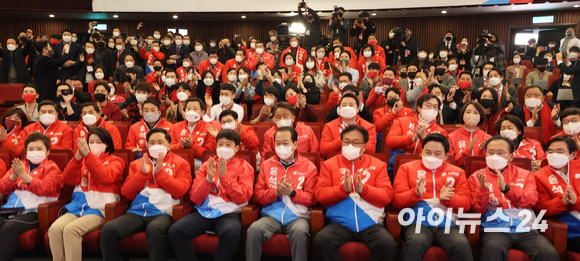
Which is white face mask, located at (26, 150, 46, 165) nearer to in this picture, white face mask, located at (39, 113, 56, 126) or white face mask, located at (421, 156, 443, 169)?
white face mask, located at (39, 113, 56, 126)

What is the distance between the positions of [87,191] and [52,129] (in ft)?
3.98

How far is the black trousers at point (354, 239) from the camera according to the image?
8.17ft

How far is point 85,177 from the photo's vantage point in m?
3.04

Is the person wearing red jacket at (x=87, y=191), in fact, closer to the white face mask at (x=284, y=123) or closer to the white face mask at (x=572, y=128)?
the white face mask at (x=284, y=123)

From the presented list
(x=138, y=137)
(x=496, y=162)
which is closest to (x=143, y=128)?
(x=138, y=137)

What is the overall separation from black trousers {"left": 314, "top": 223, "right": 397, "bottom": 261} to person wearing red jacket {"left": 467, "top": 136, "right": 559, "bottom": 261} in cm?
56

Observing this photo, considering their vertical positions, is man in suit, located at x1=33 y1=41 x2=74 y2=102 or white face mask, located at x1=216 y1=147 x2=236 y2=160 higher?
man in suit, located at x1=33 y1=41 x2=74 y2=102

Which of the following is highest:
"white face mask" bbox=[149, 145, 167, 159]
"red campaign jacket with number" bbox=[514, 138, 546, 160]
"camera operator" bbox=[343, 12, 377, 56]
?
"camera operator" bbox=[343, 12, 377, 56]

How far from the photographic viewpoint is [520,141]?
3250 millimetres

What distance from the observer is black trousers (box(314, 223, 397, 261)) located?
8.17 ft

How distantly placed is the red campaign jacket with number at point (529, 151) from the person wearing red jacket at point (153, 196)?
2603mm

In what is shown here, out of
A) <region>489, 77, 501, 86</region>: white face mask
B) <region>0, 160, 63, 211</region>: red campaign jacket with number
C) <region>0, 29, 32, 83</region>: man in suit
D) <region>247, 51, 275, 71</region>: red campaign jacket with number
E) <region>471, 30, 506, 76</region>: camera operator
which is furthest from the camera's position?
<region>0, 29, 32, 83</region>: man in suit

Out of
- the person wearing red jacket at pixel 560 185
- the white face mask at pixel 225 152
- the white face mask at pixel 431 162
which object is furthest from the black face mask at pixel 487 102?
the white face mask at pixel 225 152

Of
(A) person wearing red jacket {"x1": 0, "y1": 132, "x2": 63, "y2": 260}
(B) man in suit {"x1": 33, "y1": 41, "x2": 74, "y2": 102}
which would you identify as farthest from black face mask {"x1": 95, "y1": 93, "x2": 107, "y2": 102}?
(B) man in suit {"x1": 33, "y1": 41, "x2": 74, "y2": 102}
